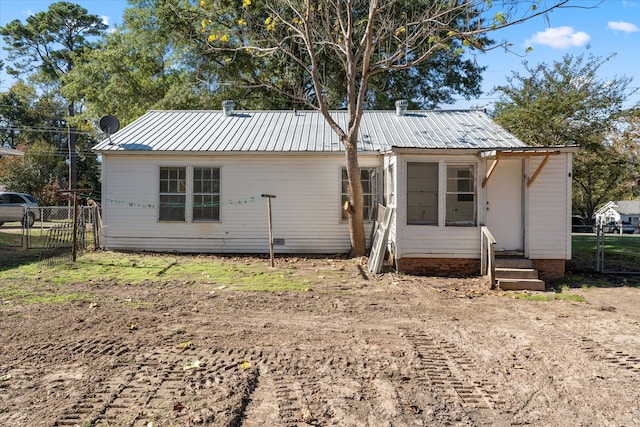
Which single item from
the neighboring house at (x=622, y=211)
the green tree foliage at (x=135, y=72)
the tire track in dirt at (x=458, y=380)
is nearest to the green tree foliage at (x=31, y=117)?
the green tree foliage at (x=135, y=72)

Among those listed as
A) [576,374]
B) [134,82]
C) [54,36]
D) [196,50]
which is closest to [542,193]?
[576,374]

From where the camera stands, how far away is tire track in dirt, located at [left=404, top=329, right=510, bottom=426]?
3.68 metres

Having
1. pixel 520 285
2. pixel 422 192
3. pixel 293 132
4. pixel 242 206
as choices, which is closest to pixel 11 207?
pixel 242 206

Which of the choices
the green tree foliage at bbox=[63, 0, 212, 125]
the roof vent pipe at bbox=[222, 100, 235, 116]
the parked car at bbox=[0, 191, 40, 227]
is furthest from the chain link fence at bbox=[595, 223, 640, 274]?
the parked car at bbox=[0, 191, 40, 227]

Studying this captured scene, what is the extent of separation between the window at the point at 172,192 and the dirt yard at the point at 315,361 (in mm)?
5280

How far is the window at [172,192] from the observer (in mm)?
12758

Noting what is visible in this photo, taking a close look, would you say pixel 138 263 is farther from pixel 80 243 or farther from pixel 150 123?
pixel 150 123

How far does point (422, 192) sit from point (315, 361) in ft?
20.3

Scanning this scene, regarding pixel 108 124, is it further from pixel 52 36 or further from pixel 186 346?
pixel 52 36

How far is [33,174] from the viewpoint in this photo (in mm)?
32781

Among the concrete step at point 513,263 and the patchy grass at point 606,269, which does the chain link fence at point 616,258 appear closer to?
the patchy grass at point 606,269

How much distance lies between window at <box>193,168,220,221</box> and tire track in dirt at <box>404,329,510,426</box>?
851 cm

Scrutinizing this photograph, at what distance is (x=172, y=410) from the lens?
3521 mm

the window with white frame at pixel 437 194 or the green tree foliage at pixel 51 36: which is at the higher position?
the green tree foliage at pixel 51 36
